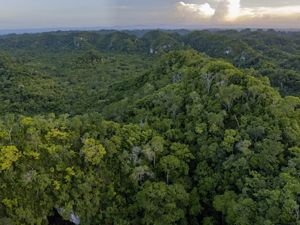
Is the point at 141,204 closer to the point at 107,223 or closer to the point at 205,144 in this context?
the point at 107,223

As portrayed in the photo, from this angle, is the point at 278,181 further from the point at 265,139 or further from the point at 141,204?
the point at 141,204

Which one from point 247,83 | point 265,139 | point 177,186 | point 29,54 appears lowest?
point 29,54

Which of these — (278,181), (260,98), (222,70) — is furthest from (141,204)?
(222,70)

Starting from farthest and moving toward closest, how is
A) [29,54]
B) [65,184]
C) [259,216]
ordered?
[29,54], [65,184], [259,216]

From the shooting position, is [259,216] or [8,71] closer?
[259,216]

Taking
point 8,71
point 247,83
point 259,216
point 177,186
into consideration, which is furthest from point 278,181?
point 8,71

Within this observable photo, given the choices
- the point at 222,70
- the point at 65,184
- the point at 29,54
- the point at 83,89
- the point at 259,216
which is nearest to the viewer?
the point at 259,216

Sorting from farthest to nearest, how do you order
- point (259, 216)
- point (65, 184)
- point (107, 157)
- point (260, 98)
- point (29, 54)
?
point (29, 54), point (260, 98), point (107, 157), point (65, 184), point (259, 216)

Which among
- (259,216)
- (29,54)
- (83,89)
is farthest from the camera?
(29,54)

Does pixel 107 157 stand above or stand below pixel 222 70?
below
